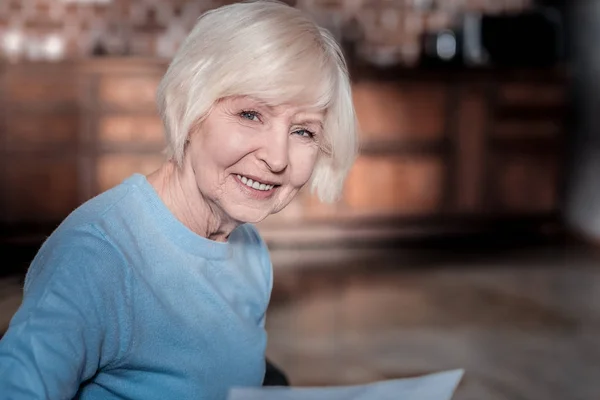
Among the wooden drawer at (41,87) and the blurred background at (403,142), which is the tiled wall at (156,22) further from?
the wooden drawer at (41,87)

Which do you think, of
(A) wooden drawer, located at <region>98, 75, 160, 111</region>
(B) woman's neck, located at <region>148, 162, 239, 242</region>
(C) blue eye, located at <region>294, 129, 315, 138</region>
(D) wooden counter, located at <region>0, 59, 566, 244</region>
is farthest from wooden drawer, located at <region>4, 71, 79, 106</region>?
(C) blue eye, located at <region>294, 129, 315, 138</region>

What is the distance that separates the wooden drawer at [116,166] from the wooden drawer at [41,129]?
0.63 ft

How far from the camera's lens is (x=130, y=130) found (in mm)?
3941

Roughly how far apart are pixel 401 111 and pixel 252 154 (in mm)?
3457

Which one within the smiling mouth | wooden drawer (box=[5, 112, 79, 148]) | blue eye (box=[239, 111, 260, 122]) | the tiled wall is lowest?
wooden drawer (box=[5, 112, 79, 148])

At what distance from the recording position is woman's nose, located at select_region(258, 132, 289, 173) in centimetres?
67

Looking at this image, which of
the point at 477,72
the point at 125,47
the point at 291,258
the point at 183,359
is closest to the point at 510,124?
the point at 477,72

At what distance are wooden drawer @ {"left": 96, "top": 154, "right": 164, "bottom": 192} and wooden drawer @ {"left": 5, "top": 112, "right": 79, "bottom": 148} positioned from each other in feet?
0.63

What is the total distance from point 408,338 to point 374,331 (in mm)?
134

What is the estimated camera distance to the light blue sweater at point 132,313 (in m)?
0.54

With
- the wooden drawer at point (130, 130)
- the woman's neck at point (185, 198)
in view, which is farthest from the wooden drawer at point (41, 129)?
the woman's neck at point (185, 198)

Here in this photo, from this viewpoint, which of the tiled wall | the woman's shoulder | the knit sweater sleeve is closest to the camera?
the knit sweater sleeve

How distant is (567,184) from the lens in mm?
4559

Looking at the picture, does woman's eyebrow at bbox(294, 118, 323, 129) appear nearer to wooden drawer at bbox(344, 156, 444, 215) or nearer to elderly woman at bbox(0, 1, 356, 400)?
elderly woman at bbox(0, 1, 356, 400)
